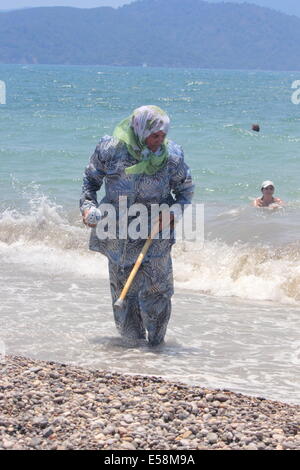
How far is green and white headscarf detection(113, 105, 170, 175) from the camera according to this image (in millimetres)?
5789

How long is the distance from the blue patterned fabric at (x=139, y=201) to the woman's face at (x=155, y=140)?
6.2 inches

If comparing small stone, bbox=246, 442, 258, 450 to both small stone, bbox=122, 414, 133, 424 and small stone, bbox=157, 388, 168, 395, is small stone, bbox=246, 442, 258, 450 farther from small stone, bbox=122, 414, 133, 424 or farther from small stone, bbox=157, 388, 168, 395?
small stone, bbox=157, 388, 168, 395

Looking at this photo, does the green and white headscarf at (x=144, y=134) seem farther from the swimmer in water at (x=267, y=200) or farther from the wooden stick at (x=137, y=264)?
the swimmer in water at (x=267, y=200)

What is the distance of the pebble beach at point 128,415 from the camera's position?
4133 mm

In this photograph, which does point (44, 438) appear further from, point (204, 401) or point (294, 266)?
point (294, 266)

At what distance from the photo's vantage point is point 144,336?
6.62 meters

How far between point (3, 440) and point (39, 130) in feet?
74.2

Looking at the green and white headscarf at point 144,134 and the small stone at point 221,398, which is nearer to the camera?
the small stone at point 221,398

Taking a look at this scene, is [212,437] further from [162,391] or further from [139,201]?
[139,201]

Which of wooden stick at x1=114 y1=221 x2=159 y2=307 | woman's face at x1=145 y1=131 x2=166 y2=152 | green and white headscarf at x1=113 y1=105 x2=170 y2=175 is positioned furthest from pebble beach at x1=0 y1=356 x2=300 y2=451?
woman's face at x1=145 y1=131 x2=166 y2=152

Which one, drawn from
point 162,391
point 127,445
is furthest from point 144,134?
point 127,445

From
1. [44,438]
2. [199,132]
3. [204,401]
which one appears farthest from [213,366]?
[199,132]

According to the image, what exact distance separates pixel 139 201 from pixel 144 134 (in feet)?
1.61

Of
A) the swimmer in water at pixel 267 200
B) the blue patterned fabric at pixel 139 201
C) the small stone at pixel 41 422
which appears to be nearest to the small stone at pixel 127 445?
the small stone at pixel 41 422
